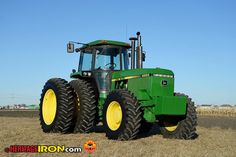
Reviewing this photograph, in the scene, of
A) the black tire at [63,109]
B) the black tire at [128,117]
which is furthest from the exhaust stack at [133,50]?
the black tire at [63,109]

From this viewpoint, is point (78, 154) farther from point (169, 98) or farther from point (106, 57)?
point (106, 57)

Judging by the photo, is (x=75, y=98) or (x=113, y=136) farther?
(x=75, y=98)

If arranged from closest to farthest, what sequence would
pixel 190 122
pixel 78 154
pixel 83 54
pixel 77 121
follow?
pixel 78 154
pixel 190 122
pixel 77 121
pixel 83 54

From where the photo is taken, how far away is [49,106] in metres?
10.9

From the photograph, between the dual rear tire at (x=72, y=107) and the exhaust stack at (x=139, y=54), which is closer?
the dual rear tire at (x=72, y=107)

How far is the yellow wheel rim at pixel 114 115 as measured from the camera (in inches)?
341

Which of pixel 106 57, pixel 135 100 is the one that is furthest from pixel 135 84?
pixel 106 57

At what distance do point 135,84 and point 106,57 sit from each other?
168 cm

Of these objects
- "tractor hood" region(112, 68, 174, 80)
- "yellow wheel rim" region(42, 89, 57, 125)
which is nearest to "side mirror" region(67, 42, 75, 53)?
"yellow wheel rim" region(42, 89, 57, 125)

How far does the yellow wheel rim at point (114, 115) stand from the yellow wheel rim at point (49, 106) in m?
2.35

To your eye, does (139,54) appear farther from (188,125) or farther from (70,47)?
(188,125)

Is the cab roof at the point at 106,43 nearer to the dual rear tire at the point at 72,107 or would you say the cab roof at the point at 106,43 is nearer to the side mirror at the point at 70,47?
the side mirror at the point at 70,47

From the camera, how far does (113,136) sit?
27.9 ft

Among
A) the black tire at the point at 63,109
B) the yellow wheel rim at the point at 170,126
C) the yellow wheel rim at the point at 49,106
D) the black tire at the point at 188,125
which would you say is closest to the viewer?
the black tire at the point at 188,125
